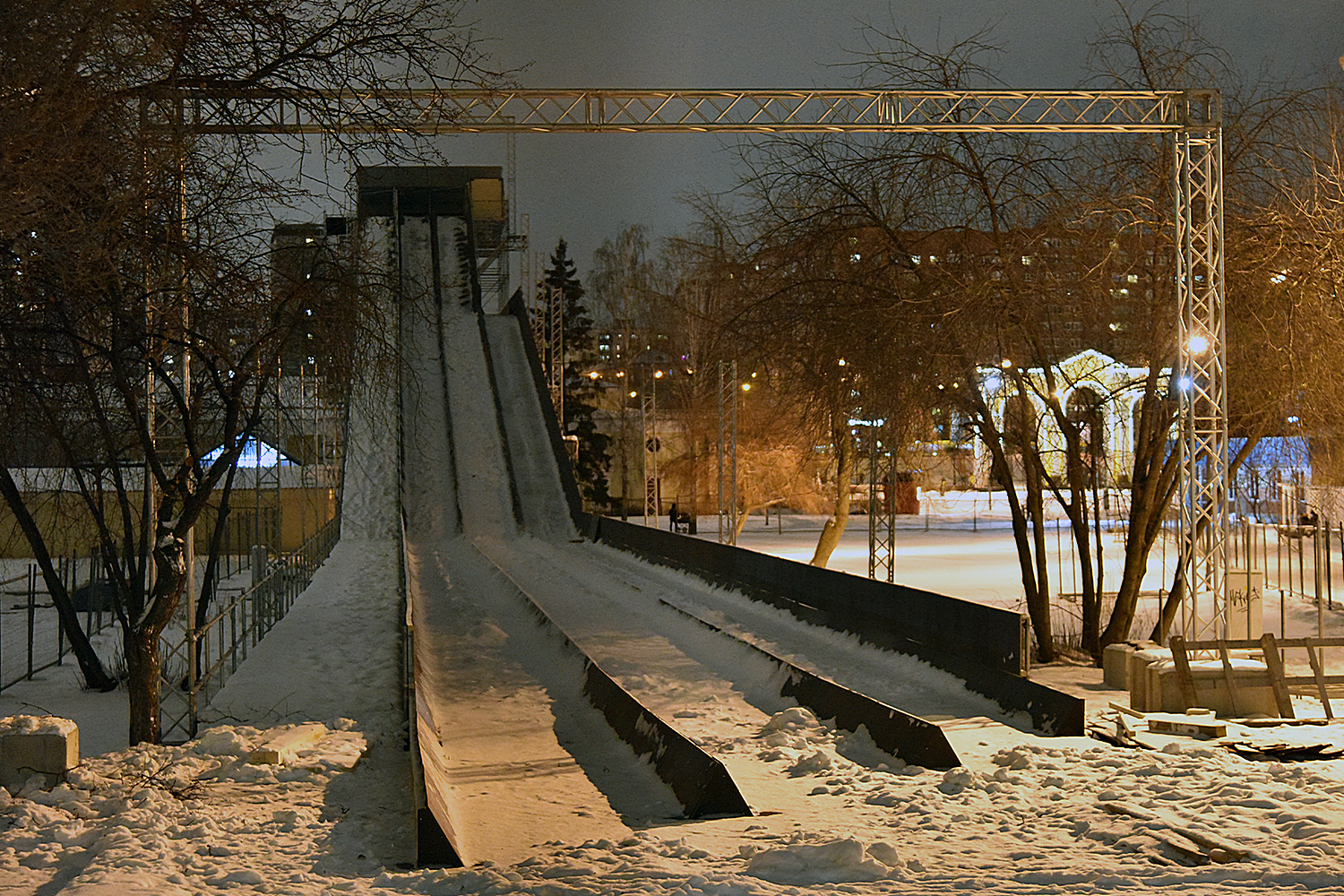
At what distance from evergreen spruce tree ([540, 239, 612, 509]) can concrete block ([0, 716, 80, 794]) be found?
36549 millimetres

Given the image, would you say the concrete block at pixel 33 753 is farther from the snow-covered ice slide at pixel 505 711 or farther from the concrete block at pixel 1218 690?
the concrete block at pixel 1218 690

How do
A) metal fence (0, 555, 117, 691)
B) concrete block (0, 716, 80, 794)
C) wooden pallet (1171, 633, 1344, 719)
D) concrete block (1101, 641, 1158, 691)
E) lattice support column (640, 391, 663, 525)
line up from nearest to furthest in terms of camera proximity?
concrete block (0, 716, 80, 794), wooden pallet (1171, 633, 1344, 719), concrete block (1101, 641, 1158, 691), metal fence (0, 555, 117, 691), lattice support column (640, 391, 663, 525)

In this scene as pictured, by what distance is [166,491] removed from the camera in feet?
32.7

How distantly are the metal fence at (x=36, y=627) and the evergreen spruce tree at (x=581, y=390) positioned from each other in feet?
71.6

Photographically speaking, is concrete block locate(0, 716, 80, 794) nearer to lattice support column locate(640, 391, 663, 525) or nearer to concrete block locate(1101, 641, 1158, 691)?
concrete block locate(1101, 641, 1158, 691)

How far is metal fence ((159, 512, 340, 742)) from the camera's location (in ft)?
34.8

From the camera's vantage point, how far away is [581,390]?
196ft

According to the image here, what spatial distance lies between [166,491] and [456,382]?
24142 mm

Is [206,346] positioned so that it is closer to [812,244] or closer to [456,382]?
[812,244]

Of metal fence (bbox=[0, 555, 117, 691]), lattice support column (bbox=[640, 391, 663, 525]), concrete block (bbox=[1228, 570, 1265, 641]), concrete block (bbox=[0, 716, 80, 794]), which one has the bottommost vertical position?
metal fence (bbox=[0, 555, 117, 691])

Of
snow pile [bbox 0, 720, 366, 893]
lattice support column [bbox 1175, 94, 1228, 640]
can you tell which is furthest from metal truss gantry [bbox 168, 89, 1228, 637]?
snow pile [bbox 0, 720, 366, 893]

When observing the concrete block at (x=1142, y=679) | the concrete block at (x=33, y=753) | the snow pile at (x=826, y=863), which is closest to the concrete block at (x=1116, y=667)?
the concrete block at (x=1142, y=679)

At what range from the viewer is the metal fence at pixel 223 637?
10602mm

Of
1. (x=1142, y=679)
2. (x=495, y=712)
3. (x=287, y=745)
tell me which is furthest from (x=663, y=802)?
(x=1142, y=679)
